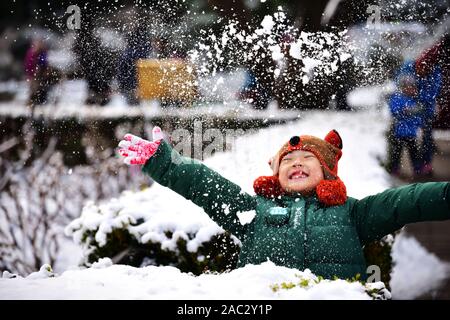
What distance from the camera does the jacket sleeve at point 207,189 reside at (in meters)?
2.10

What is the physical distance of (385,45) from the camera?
3.94 meters

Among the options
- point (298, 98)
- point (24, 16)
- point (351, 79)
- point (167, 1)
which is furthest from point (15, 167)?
point (351, 79)

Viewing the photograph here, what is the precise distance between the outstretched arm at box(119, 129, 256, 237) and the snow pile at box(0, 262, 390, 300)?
2.49 feet

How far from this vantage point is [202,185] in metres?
2.12

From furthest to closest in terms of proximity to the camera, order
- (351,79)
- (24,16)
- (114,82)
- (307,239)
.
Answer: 1. (351,79)
2. (114,82)
3. (24,16)
4. (307,239)

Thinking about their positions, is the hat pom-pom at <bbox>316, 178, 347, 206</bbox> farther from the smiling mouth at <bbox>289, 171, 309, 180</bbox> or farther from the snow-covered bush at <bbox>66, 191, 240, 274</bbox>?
the snow-covered bush at <bbox>66, 191, 240, 274</bbox>

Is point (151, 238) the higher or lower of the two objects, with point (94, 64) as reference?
lower

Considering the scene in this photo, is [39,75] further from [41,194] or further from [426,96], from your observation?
[426,96]

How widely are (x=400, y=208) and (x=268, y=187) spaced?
608 mm

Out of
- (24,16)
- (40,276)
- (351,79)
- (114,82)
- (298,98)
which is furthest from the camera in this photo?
(298,98)

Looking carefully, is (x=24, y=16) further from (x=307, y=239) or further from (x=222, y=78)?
(x=307, y=239)

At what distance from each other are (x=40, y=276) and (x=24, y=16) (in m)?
3.08

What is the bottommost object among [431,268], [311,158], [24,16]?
[431,268]

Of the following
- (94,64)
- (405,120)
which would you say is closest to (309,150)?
(94,64)
